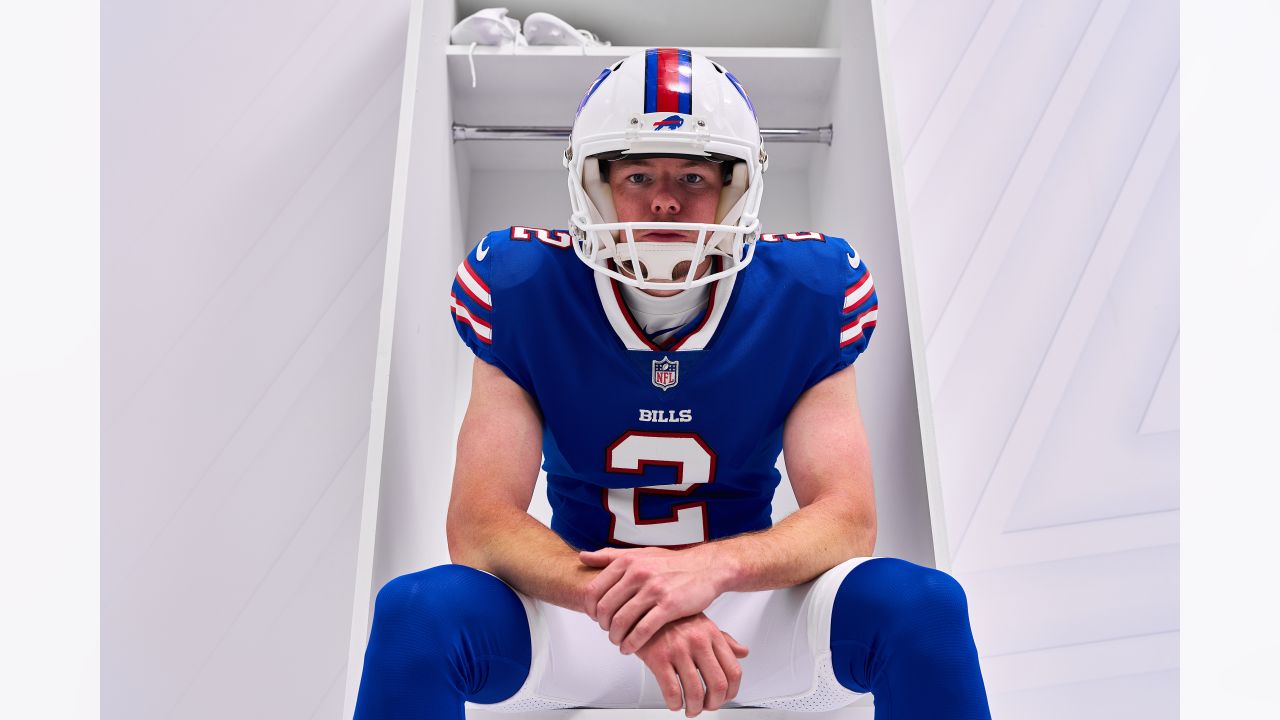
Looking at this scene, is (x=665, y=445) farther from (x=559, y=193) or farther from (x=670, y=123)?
(x=559, y=193)

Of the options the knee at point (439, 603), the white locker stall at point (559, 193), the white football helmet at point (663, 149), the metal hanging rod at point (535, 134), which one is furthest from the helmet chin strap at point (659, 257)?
the metal hanging rod at point (535, 134)

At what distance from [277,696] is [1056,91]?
6.36ft

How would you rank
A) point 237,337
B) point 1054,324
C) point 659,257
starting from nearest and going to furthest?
1. point 659,257
2. point 237,337
3. point 1054,324

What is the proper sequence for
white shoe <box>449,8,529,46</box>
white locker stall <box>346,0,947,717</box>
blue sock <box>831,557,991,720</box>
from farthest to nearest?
white shoe <box>449,8,529,46</box>, white locker stall <box>346,0,947,717</box>, blue sock <box>831,557,991,720</box>

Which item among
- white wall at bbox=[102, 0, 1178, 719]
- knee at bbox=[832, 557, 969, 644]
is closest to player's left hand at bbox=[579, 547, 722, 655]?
knee at bbox=[832, 557, 969, 644]

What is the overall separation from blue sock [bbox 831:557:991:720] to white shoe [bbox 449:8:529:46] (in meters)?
1.19

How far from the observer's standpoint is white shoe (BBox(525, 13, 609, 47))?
1.81m

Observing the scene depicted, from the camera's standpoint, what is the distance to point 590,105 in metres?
1.20

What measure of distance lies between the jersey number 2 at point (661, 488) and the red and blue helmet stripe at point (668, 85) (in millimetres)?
369

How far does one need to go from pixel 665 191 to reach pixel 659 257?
0.28 ft

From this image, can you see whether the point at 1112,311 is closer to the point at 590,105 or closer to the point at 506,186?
the point at 506,186

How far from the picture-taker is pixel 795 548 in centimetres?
105

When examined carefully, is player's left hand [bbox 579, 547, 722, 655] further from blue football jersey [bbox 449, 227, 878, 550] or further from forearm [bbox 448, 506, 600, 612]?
blue football jersey [bbox 449, 227, 878, 550]

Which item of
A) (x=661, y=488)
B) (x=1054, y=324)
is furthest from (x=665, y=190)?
(x=1054, y=324)
